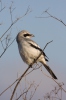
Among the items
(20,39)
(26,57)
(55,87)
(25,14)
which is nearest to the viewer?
(55,87)

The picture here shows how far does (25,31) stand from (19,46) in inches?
23.2

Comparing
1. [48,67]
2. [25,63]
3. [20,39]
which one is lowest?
[48,67]

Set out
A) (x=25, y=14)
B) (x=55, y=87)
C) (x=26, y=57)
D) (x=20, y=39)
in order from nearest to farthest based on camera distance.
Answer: (x=55, y=87), (x=26, y=57), (x=20, y=39), (x=25, y=14)

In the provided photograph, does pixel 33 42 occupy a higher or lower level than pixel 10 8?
lower

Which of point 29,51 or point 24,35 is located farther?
point 24,35

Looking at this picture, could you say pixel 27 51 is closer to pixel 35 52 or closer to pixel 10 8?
pixel 35 52

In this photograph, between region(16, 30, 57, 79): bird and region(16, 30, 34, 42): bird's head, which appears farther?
region(16, 30, 34, 42): bird's head

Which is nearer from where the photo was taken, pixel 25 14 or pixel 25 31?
pixel 25 31

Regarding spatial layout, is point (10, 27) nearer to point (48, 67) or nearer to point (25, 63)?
point (25, 63)

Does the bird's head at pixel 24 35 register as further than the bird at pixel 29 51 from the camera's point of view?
Yes

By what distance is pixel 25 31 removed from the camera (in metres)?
5.61

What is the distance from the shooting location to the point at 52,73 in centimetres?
506

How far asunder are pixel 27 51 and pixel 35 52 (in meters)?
0.19

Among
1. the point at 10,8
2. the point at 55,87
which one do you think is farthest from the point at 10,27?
the point at 55,87
